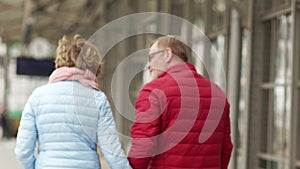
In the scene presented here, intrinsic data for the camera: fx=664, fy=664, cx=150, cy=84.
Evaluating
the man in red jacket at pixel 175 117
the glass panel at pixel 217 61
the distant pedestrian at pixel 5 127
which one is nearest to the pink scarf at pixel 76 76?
the man in red jacket at pixel 175 117

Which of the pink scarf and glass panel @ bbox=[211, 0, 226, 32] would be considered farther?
glass panel @ bbox=[211, 0, 226, 32]

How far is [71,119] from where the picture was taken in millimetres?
3752

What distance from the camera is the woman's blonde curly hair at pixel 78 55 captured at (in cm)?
376

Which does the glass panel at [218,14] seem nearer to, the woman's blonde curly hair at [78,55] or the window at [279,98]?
the window at [279,98]

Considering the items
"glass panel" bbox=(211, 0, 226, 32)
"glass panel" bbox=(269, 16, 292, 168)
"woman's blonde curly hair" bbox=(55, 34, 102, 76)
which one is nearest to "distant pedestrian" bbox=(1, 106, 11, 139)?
"glass panel" bbox=(211, 0, 226, 32)

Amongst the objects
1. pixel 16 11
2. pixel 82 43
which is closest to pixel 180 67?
pixel 82 43

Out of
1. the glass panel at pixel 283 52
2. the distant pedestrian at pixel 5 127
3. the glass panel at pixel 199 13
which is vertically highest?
the glass panel at pixel 199 13

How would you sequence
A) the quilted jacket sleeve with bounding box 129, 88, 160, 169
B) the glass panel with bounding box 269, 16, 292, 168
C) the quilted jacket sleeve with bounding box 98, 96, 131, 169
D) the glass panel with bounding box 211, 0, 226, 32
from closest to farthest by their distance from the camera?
the quilted jacket sleeve with bounding box 129, 88, 160, 169 → the quilted jacket sleeve with bounding box 98, 96, 131, 169 → the glass panel with bounding box 269, 16, 292, 168 → the glass panel with bounding box 211, 0, 226, 32

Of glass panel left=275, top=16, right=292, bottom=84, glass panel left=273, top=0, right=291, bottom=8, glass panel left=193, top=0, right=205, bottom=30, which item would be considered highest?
glass panel left=193, top=0, right=205, bottom=30

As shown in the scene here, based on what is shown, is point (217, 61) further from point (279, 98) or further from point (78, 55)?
point (78, 55)

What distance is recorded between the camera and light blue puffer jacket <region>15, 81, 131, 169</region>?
3.73 m

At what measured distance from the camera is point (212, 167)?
12.2ft

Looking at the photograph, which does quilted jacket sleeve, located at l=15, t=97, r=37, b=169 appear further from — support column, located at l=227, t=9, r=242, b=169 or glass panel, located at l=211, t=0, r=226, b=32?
glass panel, located at l=211, t=0, r=226, b=32

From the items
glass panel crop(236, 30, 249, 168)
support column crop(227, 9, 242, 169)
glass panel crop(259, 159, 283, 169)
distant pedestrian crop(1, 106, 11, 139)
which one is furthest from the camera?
distant pedestrian crop(1, 106, 11, 139)
